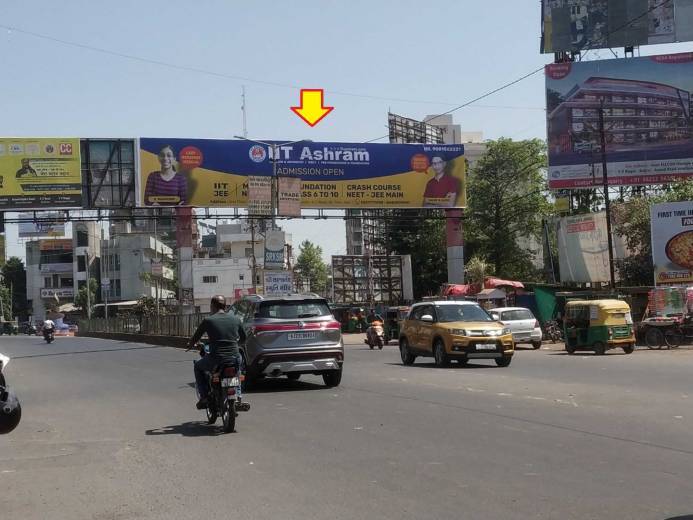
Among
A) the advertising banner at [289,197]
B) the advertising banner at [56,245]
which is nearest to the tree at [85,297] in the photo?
the advertising banner at [56,245]

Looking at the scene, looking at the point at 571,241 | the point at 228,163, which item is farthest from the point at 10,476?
the point at 571,241

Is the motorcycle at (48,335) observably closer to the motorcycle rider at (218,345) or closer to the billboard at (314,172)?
the billboard at (314,172)

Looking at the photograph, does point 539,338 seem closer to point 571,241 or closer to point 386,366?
point 386,366

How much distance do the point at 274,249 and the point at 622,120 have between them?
2511cm

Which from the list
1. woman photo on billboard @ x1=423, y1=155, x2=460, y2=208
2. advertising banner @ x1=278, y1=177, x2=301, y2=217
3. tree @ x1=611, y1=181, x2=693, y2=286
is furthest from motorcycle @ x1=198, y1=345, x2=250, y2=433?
woman photo on billboard @ x1=423, y1=155, x2=460, y2=208

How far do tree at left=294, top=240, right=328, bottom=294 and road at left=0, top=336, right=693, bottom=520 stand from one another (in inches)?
4065

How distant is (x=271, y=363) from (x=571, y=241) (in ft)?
113

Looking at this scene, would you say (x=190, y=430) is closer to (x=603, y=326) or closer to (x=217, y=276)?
(x=603, y=326)

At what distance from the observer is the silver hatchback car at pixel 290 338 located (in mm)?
15281

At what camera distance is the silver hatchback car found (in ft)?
50.1

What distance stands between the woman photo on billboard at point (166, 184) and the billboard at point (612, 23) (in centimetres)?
2510

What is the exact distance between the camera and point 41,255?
104m

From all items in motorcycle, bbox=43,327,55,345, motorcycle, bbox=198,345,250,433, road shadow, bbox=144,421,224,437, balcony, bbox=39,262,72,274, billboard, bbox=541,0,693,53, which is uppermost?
billboard, bbox=541,0,693,53

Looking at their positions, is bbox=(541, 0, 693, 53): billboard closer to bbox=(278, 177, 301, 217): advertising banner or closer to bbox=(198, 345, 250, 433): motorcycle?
bbox=(278, 177, 301, 217): advertising banner
